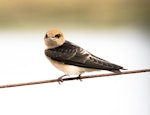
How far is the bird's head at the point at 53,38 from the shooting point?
1491 mm

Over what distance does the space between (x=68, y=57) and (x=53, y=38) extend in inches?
4.2

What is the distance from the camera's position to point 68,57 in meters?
1.60
